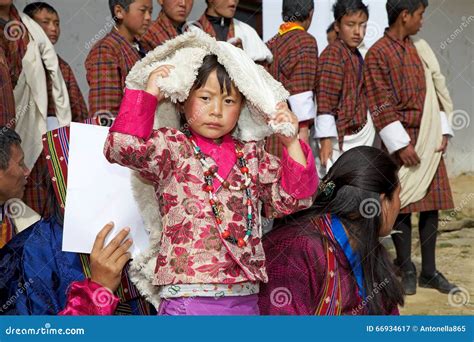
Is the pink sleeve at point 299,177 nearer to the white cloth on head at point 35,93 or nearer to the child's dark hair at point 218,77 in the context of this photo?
the child's dark hair at point 218,77

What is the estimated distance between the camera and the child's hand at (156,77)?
8.66 ft

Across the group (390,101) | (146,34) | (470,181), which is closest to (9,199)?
(146,34)

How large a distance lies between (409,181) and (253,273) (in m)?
2.28

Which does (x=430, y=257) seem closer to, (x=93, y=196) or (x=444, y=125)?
(x=444, y=125)

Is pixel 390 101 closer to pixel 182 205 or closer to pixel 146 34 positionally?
pixel 146 34

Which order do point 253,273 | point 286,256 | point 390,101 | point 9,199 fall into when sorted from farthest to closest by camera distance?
point 390,101, point 9,199, point 286,256, point 253,273

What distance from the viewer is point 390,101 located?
4691mm

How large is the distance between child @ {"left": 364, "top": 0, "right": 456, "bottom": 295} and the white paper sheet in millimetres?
2136

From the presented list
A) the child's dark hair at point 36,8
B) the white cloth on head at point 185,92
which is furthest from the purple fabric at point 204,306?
the child's dark hair at point 36,8

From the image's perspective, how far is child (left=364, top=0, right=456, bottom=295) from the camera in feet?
15.4

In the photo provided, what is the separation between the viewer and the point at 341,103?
473 cm

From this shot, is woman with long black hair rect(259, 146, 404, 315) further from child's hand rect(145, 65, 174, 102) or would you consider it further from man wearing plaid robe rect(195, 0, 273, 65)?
man wearing plaid robe rect(195, 0, 273, 65)

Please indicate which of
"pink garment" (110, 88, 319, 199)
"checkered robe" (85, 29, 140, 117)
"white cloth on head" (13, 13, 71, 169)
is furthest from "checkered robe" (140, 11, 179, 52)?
"pink garment" (110, 88, 319, 199)

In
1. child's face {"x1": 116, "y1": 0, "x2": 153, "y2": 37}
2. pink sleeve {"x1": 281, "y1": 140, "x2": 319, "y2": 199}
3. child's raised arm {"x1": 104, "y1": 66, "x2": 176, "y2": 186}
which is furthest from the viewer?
child's face {"x1": 116, "y1": 0, "x2": 153, "y2": 37}
